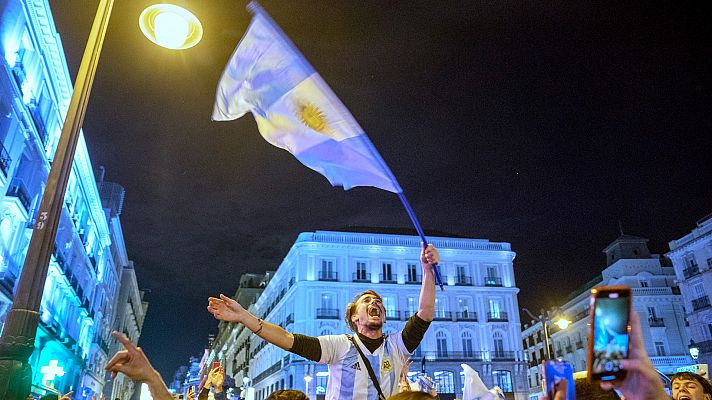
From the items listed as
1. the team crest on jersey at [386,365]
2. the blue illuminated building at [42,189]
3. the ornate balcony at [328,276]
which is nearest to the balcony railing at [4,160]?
the blue illuminated building at [42,189]

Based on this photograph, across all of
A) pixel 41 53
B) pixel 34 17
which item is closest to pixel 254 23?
pixel 34 17

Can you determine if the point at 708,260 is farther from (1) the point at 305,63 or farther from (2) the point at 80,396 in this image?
(2) the point at 80,396

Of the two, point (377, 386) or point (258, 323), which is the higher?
point (258, 323)

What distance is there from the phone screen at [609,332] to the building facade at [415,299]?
4283 cm

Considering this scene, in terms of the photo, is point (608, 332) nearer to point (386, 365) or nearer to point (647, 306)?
point (386, 365)

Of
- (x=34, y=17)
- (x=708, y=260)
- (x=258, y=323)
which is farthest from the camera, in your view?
(x=708, y=260)

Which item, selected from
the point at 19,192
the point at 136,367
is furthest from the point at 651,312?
the point at 136,367

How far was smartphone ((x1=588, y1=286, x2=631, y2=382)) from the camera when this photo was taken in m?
1.53

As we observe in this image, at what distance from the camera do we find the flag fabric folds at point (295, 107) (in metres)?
4.80

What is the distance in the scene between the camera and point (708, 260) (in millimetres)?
39469

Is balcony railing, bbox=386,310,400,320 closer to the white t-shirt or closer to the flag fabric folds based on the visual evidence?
the flag fabric folds

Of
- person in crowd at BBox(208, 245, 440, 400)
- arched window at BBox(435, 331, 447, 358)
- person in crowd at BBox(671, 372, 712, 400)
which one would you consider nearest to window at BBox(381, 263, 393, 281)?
arched window at BBox(435, 331, 447, 358)

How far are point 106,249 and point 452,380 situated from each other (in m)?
35.0

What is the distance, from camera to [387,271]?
48.5m
